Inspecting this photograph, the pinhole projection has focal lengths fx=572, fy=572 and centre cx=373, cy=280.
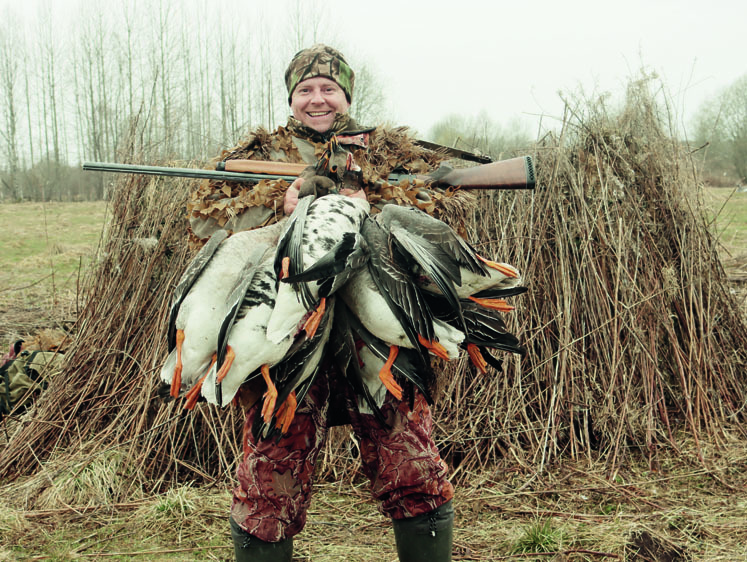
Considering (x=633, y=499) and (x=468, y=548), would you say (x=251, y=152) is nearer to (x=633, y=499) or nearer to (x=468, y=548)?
(x=468, y=548)

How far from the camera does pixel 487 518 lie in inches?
115

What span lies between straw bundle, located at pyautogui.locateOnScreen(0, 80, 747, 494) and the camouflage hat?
1.78m

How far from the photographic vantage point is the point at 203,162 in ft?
13.2

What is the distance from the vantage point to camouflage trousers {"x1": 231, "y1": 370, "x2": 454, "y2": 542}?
1.71 m

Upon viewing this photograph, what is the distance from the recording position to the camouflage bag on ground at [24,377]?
3.84m

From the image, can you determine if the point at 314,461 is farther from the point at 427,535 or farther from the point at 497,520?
the point at 497,520

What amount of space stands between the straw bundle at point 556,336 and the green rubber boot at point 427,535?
160cm

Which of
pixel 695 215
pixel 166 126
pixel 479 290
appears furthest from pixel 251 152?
pixel 695 215

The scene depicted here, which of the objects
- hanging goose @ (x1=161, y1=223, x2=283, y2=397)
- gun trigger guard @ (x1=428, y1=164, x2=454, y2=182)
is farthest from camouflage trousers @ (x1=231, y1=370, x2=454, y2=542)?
gun trigger guard @ (x1=428, y1=164, x2=454, y2=182)

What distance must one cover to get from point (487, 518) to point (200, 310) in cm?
214

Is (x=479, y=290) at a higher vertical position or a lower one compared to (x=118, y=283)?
higher

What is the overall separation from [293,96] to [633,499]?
8.54 ft

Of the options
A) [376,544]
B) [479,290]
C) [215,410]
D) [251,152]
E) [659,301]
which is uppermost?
[251,152]

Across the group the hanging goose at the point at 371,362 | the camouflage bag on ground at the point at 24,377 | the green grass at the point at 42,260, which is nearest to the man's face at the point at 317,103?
the hanging goose at the point at 371,362
